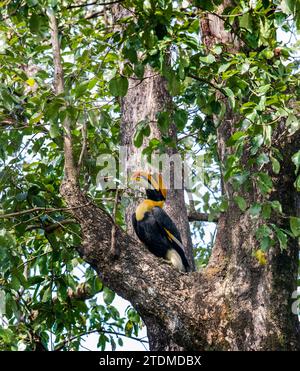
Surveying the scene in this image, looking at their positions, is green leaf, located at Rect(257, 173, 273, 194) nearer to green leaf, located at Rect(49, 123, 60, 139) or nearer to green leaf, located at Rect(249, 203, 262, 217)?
green leaf, located at Rect(249, 203, 262, 217)

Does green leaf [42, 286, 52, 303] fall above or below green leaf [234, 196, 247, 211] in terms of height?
below

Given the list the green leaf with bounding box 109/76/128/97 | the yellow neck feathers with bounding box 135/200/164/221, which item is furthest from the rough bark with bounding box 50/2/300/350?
the yellow neck feathers with bounding box 135/200/164/221

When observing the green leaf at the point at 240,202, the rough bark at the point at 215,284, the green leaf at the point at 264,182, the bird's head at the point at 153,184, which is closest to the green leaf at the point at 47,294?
the rough bark at the point at 215,284

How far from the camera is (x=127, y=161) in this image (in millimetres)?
4340

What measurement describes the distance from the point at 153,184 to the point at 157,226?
1.28ft

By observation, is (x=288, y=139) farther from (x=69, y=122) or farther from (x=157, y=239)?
(x=157, y=239)

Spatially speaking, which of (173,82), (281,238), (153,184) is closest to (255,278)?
(281,238)

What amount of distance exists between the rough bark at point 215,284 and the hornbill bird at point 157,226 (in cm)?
87

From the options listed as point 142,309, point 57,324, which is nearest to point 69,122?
point 142,309

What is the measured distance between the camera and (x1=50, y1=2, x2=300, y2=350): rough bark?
131 inches

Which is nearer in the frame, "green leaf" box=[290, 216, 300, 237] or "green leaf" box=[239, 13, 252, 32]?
"green leaf" box=[290, 216, 300, 237]

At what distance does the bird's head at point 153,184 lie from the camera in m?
4.33

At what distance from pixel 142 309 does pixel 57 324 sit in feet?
3.21

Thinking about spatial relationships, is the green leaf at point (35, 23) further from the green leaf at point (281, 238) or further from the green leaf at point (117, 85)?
the green leaf at point (281, 238)
